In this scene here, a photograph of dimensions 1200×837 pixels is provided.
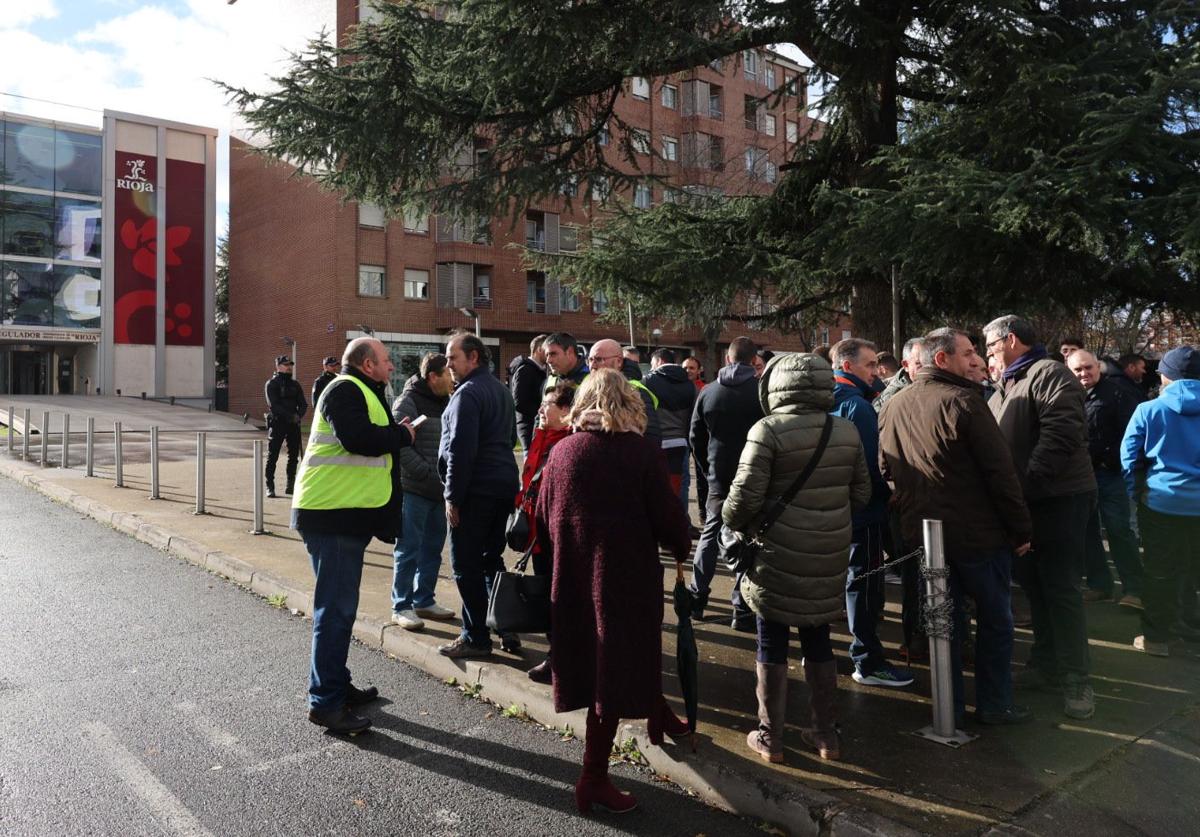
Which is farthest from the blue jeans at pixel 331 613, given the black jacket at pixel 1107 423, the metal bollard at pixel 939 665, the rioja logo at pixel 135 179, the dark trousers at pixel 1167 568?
the rioja logo at pixel 135 179

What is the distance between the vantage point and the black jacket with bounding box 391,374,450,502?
5691mm

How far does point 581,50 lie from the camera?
10820mm

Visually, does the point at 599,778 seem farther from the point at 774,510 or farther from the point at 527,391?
the point at 527,391

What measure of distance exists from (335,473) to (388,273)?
3271 cm

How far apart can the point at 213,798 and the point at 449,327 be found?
1330 inches

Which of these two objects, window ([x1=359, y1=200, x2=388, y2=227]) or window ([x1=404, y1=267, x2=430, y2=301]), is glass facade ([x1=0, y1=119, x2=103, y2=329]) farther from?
window ([x1=404, y1=267, x2=430, y2=301])

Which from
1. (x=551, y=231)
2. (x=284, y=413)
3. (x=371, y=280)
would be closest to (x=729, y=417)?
(x=284, y=413)

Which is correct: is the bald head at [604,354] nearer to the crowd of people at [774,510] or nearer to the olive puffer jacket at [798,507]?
the crowd of people at [774,510]

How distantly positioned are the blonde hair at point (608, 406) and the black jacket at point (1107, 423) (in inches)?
186

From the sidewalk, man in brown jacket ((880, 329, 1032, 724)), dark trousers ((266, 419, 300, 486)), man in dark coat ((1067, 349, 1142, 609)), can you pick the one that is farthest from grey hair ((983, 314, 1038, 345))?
dark trousers ((266, 419, 300, 486))

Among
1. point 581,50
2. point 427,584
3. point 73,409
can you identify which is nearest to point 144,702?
point 427,584

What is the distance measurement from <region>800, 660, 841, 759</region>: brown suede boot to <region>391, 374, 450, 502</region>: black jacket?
115 inches

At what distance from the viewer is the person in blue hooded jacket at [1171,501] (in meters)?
5.11

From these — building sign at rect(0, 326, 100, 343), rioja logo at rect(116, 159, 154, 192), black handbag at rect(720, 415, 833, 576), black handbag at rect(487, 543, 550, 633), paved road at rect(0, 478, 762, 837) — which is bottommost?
paved road at rect(0, 478, 762, 837)
